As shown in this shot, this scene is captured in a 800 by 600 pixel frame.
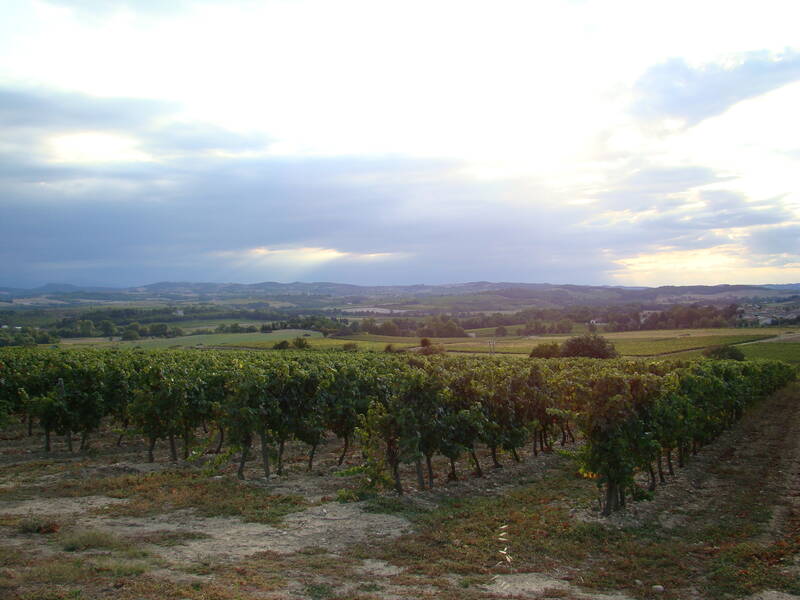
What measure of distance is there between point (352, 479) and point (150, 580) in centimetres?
858

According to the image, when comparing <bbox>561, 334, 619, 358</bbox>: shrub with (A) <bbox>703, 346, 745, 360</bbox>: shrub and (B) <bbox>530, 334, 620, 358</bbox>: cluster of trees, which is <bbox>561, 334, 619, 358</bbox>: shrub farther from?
(A) <bbox>703, 346, 745, 360</bbox>: shrub

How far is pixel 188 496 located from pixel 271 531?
3.76 m

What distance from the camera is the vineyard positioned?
1299 cm

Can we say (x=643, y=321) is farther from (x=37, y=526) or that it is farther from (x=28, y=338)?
(x=37, y=526)

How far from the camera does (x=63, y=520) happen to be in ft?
38.1

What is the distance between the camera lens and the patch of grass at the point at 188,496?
495 inches

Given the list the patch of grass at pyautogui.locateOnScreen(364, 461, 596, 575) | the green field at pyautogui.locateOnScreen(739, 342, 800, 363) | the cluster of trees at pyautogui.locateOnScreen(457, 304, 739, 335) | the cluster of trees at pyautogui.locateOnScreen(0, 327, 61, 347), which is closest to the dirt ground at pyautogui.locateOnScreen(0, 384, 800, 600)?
the patch of grass at pyautogui.locateOnScreen(364, 461, 596, 575)

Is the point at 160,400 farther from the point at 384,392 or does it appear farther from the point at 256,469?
the point at 384,392

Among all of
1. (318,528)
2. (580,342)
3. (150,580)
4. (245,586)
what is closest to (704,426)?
(318,528)

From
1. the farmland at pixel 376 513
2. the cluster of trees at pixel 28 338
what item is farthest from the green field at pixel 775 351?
the cluster of trees at pixel 28 338

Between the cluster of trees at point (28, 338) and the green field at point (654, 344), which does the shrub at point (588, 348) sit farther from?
the cluster of trees at point (28, 338)

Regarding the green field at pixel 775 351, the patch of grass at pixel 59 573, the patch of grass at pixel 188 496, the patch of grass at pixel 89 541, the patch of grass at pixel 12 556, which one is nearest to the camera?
the patch of grass at pixel 59 573

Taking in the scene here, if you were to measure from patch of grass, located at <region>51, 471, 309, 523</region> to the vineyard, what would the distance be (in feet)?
3.65

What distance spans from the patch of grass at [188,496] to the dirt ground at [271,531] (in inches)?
5.3
